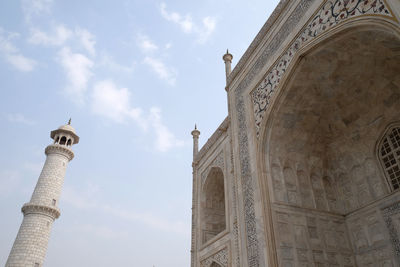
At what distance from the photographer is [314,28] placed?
19.4 ft

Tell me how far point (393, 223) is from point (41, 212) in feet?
48.3

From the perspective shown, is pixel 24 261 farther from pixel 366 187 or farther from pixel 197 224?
pixel 366 187

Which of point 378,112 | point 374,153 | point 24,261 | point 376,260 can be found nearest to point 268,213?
point 376,260

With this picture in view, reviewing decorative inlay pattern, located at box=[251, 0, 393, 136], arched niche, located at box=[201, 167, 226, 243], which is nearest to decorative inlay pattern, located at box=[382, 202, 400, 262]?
decorative inlay pattern, located at box=[251, 0, 393, 136]

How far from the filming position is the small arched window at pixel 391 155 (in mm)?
6199

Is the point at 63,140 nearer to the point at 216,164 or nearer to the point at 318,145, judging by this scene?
the point at 216,164

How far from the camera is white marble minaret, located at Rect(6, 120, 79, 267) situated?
1434 centimetres

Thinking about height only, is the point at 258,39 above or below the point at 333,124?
above

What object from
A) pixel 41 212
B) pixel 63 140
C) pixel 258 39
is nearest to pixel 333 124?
pixel 258 39

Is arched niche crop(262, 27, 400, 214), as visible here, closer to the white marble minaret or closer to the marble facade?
the marble facade

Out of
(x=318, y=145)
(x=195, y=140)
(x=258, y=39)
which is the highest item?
(x=195, y=140)

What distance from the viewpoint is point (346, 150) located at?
7094 mm

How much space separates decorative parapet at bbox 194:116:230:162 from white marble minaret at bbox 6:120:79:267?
29.3 feet

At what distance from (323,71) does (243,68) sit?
2.53 meters
